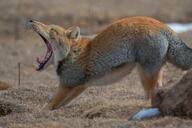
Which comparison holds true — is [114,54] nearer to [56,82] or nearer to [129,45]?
[129,45]

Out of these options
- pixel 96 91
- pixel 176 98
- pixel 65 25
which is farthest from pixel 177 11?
pixel 176 98

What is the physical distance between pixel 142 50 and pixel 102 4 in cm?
1586

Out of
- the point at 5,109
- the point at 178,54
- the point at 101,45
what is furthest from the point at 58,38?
the point at 178,54

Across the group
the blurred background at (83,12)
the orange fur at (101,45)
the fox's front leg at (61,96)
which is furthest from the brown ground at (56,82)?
the orange fur at (101,45)

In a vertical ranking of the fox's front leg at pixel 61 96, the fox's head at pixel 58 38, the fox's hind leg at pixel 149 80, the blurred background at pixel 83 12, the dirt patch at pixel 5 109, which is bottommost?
the dirt patch at pixel 5 109

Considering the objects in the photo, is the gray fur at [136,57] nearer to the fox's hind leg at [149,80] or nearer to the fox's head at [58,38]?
the fox's hind leg at [149,80]

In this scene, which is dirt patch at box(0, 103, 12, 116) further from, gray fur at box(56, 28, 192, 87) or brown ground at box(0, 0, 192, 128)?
gray fur at box(56, 28, 192, 87)

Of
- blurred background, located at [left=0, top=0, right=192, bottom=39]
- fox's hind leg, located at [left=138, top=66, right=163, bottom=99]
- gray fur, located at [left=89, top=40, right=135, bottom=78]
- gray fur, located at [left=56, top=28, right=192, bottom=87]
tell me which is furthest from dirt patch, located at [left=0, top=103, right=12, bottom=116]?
blurred background, located at [left=0, top=0, right=192, bottom=39]

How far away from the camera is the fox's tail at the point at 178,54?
657 centimetres

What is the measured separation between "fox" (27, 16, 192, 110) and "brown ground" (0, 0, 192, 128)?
1.22ft

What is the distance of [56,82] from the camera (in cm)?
1041

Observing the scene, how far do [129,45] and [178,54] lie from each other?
798 mm

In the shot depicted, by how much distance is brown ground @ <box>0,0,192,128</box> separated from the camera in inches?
220

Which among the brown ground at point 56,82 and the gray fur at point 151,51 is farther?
the gray fur at point 151,51
